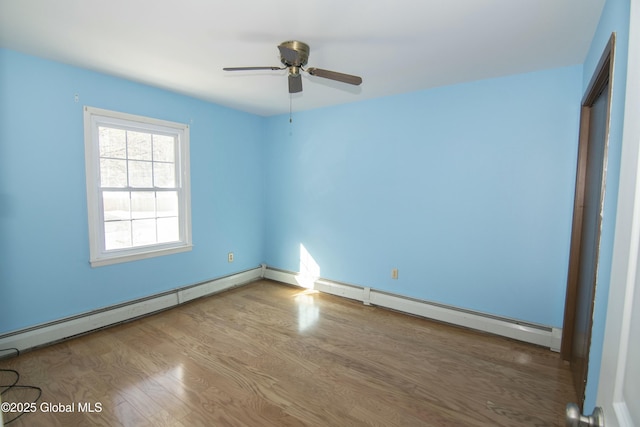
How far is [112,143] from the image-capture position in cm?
299

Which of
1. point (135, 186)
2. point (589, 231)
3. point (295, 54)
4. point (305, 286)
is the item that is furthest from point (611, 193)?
point (135, 186)

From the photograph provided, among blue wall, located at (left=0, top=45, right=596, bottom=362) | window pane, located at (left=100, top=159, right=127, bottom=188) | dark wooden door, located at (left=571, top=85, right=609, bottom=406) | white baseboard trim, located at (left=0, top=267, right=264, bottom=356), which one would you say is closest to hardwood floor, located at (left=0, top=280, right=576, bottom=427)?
white baseboard trim, located at (left=0, top=267, right=264, bottom=356)

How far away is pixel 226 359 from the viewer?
2.51 metres

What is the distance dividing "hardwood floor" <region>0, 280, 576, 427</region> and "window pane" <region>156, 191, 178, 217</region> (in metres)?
1.19

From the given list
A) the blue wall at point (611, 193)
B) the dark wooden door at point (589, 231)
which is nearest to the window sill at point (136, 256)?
the blue wall at point (611, 193)

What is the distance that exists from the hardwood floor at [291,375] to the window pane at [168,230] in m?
0.90

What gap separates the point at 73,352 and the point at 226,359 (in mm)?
1332

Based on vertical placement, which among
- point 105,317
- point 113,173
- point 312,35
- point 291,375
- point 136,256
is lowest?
point 291,375

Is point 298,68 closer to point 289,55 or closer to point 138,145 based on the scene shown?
point 289,55

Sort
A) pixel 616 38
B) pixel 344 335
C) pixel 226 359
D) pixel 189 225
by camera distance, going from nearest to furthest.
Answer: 1. pixel 616 38
2. pixel 226 359
3. pixel 344 335
4. pixel 189 225

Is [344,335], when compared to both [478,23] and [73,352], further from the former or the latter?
[478,23]

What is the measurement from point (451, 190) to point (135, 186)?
3.37 meters

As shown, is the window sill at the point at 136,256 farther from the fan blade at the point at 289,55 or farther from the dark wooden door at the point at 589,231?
the dark wooden door at the point at 589,231

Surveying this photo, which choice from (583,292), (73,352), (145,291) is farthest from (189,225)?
(583,292)
